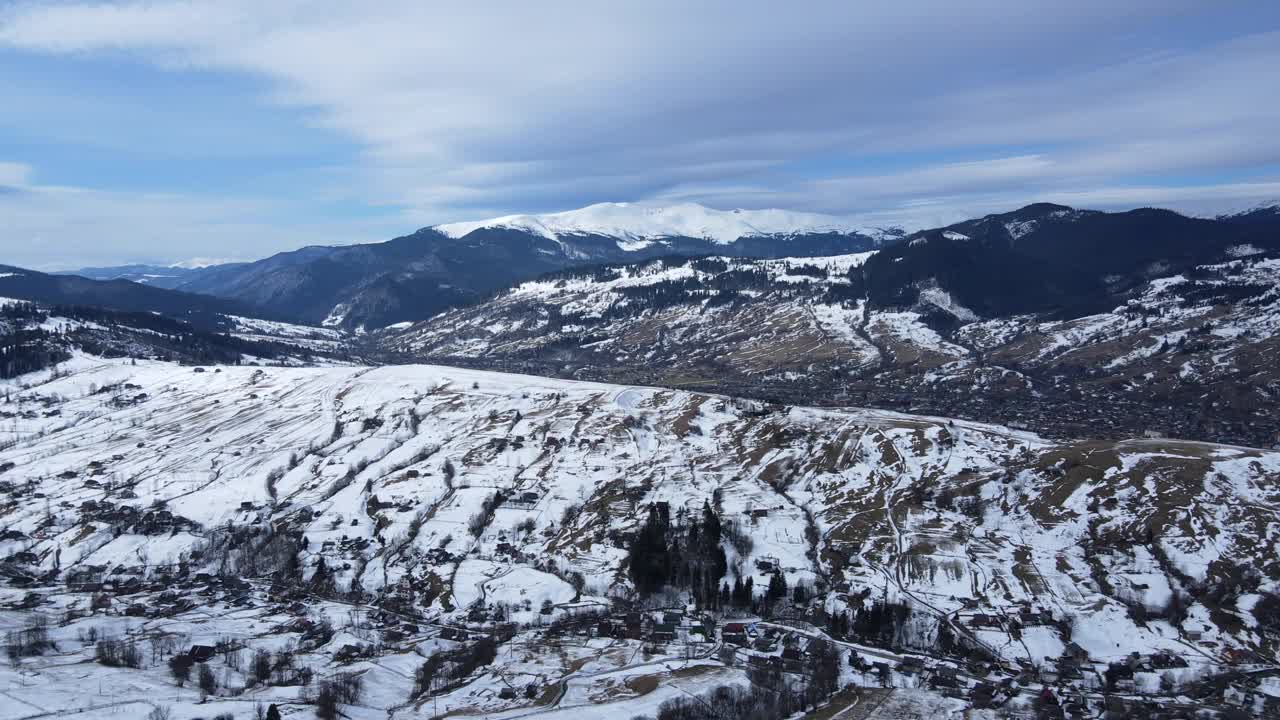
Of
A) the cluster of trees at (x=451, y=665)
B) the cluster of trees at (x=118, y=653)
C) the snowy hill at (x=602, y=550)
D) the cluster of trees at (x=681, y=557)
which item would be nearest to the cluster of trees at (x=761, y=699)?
the snowy hill at (x=602, y=550)

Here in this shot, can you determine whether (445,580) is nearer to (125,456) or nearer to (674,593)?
(674,593)

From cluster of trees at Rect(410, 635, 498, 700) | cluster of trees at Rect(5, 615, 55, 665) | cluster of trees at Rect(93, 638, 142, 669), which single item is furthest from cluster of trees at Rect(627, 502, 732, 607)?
cluster of trees at Rect(5, 615, 55, 665)

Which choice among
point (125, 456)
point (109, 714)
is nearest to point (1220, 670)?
point (109, 714)

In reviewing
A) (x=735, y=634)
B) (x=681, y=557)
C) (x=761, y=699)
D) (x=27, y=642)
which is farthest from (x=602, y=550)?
(x=27, y=642)

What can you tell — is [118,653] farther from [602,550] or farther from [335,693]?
[602,550]

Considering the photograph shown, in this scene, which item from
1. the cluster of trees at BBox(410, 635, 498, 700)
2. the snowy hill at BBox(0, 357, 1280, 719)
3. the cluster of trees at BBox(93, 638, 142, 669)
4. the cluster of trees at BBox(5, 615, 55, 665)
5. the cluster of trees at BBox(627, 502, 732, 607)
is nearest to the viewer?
the cluster of trees at BBox(410, 635, 498, 700)

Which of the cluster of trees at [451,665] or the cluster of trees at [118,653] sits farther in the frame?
the cluster of trees at [118,653]

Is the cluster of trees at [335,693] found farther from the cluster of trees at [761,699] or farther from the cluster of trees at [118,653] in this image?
the cluster of trees at [761,699]

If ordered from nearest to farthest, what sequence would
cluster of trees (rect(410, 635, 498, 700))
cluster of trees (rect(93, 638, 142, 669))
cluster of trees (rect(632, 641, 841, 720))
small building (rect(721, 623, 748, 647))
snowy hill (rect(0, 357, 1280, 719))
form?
cluster of trees (rect(632, 641, 841, 720)) < cluster of trees (rect(410, 635, 498, 700)) < cluster of trees (rect(93, 638, 142, 669)) < snowy hill (rect(0, 357, 1280, 719)) < small building (rect(721, 623, 748, 647))

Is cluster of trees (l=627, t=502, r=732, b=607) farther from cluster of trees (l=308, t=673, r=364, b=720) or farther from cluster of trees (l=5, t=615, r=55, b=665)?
cluster of trees (l=5, t=615, r=55, b=665)
